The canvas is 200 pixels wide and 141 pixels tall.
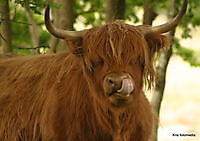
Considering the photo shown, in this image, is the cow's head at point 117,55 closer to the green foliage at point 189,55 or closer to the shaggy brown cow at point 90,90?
the shaggy brown cow at point 90,90

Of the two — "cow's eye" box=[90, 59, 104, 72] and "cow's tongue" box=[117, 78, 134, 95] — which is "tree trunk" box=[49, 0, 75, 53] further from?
"cow's tongue" box=[117, 78, 134, 95]

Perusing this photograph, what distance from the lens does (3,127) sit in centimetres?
825

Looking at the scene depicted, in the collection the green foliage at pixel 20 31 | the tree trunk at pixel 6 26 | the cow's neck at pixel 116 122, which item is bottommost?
the green foliage at pixel 20 31

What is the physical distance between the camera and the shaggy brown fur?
6883mm

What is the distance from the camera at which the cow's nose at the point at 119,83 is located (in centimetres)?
645

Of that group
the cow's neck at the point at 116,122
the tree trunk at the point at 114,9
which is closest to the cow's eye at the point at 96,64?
the cow's neck at the point at 116,122

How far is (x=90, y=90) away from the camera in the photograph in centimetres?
722

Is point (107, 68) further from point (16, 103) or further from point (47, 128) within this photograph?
point (16, 103)

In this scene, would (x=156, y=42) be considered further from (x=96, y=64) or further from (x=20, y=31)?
(x=20, y=31)

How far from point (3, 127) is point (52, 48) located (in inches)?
120

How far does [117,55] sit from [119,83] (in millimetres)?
383

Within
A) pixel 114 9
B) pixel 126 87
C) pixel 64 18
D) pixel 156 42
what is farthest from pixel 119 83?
pixel 64 18

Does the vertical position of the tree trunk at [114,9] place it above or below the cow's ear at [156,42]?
below

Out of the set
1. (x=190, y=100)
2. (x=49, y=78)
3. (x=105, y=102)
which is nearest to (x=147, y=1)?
(x=49, y=78)
